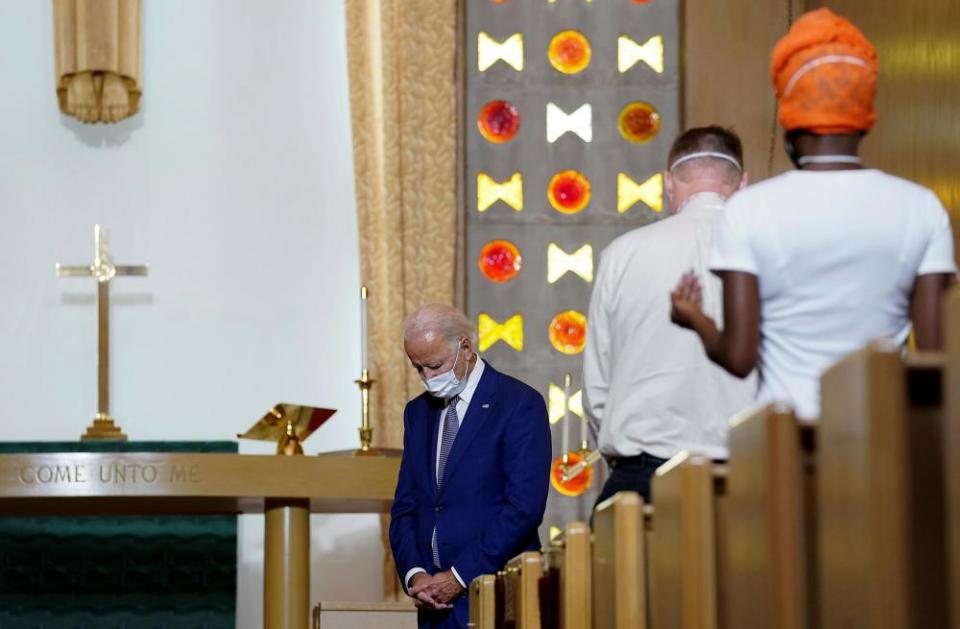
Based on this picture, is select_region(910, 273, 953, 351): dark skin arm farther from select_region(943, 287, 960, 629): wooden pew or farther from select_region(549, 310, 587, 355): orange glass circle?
select_region(549, 310, 587, 355): orange glass circle

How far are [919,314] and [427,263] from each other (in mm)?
4787

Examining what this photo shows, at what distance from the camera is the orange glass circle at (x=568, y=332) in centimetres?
727

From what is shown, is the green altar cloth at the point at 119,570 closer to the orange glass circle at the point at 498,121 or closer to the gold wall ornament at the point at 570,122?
the orange glass circle at the point at 498,121

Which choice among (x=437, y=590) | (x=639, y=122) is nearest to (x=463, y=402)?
(x=437, y=590)

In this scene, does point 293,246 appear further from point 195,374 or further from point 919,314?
point 919,314

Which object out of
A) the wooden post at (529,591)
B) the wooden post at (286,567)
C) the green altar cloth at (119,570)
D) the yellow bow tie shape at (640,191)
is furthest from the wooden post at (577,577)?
the yellow bow tie shape at (640,191)

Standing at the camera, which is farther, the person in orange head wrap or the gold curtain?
the gold curtain

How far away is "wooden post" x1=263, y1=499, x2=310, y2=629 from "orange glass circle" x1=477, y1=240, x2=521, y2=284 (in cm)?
212

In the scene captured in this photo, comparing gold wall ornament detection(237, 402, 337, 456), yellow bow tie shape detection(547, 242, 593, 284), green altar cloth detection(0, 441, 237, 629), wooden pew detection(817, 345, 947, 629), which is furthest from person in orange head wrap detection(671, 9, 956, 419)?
yellow bow tie shape detection(547, 242, 593, 284)

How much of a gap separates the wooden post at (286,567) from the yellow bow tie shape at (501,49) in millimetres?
2753

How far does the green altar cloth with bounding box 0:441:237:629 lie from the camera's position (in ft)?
22.1

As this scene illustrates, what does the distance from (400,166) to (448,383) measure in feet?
9.86

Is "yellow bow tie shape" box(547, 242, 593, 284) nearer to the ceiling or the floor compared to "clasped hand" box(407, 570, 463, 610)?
nearer to the ceiling

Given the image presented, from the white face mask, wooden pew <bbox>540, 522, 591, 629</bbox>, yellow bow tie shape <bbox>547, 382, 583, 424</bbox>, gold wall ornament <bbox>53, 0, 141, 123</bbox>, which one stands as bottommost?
wooden pew <bbox>540, 522, 591, 629</bbox>
